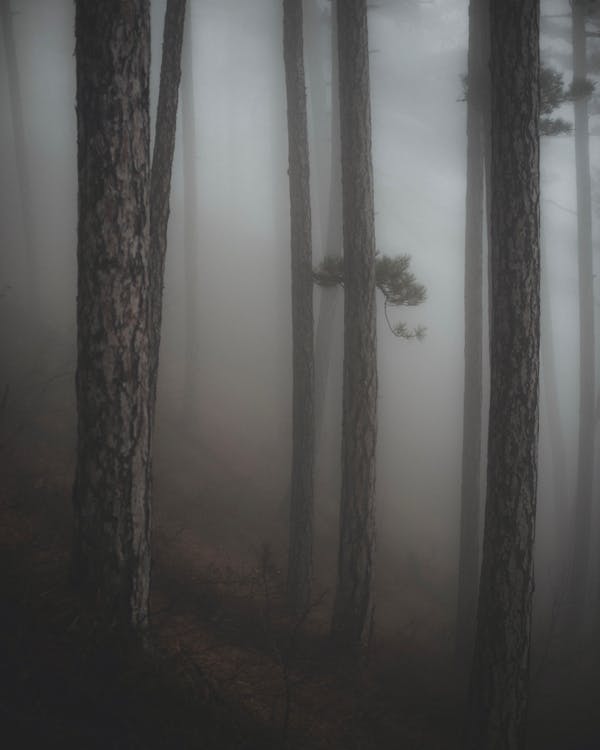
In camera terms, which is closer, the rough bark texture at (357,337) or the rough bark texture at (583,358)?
the rough bark texture at (357,337)

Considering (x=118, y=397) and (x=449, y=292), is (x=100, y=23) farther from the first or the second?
(x=449, y=292)

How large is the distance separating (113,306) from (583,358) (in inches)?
488

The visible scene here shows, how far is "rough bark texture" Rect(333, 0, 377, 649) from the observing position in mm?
5758

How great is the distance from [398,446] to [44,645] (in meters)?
17.5

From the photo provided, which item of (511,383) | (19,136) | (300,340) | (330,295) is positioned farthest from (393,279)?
(19,136)

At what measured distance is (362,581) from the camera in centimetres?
584

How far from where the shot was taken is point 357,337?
577 centimetres

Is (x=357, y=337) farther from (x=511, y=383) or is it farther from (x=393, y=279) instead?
(x=511, y=383)

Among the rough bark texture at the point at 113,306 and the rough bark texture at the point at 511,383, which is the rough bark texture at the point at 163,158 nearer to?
the rough bark texture at the point at 113,306

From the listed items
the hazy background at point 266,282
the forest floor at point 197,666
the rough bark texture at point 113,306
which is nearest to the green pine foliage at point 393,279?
the rough bark texture at point 113,306

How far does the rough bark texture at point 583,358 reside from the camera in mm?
11438

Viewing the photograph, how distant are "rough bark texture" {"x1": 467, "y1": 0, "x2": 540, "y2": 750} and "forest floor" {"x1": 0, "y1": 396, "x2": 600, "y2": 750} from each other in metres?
1.36

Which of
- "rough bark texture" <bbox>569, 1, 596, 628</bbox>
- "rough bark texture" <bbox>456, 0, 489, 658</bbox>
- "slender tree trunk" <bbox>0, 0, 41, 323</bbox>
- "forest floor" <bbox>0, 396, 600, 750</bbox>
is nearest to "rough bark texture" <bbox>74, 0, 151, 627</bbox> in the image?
"forest floor" <bbox>0, 396, 600, 750</bbox>

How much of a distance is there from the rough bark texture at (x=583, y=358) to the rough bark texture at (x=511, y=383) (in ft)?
27.1
